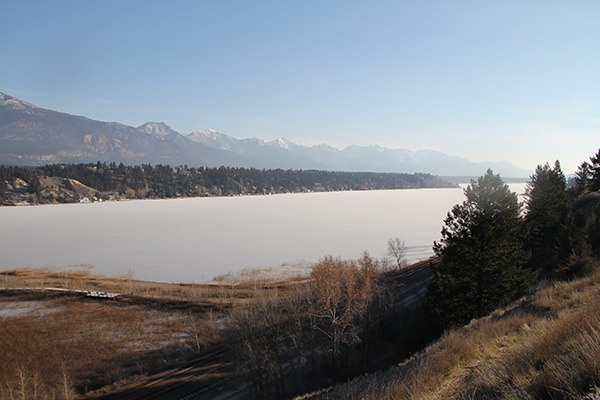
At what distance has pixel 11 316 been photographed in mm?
37688

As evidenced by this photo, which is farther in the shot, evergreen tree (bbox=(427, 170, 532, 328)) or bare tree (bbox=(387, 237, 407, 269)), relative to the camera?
bare tree (bbox=(387, 237, 407, 269))

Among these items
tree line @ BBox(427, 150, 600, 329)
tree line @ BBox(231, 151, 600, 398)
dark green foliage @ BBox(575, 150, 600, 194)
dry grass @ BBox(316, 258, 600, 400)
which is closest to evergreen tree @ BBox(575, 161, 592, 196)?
dark green foliage @ BBox(575, 150, 600, 194)

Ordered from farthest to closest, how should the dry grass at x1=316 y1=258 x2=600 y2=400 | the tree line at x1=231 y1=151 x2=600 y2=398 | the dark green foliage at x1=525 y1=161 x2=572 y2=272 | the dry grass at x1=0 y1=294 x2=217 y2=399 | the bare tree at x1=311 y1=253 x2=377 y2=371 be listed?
the dark green foliage at x1=525 y1=161 x2=572 y2=272 → the dry grass at x1=0 y1=294 x2=217 y2=399 → the bare tree at x1=311 y1=253 x2=377 y2=371 → the tree line at x1=231 y1=151 x2=600 y2=398 → the dry grass at x1=316 y1=258 x2=600 y2=400

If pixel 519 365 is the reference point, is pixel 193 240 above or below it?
below

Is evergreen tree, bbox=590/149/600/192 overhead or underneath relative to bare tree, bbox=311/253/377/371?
overhead

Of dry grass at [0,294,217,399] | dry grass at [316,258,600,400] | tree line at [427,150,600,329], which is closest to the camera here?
dry grass at [316,258,600,400]

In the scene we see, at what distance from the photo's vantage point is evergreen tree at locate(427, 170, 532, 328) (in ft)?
59.6

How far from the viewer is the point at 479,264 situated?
1856cm

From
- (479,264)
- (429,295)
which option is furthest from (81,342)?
(479,264)

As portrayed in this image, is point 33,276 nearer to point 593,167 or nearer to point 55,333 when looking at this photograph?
point 55,333

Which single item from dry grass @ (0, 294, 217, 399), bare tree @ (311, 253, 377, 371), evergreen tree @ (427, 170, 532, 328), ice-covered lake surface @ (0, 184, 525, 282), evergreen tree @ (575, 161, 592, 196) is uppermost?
evergreen tree @ (575, 161, 592, 196)

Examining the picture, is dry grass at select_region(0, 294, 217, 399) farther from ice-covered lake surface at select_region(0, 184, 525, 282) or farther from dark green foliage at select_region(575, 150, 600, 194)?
dark green foliage at select_region(575, 150, 600, 194)

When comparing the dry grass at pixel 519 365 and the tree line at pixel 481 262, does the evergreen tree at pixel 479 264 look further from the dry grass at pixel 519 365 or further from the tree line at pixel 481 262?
the dry grass at pixel 519 365

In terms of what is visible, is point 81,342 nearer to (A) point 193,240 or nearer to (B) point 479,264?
(B) point 479,264
